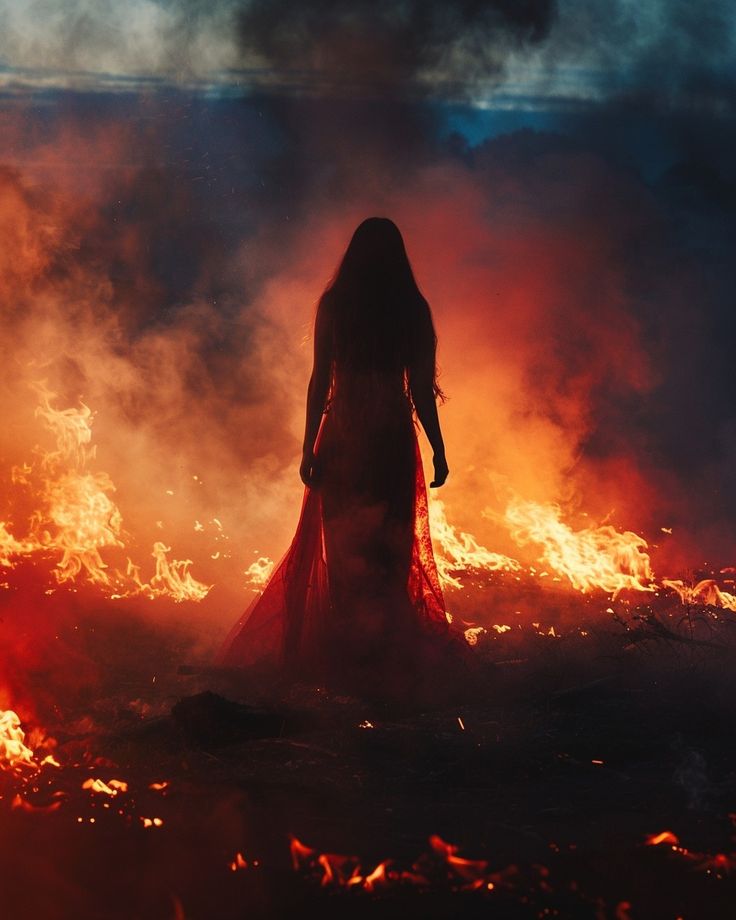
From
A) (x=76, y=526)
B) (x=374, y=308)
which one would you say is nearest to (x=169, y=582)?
(x=76, y=526)

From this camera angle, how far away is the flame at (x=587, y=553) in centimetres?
673

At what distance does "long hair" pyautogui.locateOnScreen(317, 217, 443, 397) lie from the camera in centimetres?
423

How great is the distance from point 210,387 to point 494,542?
13.2 ft

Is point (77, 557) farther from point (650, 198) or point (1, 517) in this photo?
point (650, 198)

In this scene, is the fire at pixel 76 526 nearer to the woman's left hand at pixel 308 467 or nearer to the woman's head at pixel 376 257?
the woman's left hand at pixel 308 467

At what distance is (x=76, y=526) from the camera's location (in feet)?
22.3

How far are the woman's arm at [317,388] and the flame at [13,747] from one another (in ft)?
5.66

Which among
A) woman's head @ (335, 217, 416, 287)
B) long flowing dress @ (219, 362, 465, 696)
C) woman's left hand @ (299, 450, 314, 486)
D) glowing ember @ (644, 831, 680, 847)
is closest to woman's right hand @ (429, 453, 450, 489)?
long flowing dress @ (219, 362, 465, 696)

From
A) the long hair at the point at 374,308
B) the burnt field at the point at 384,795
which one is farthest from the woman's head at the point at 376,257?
the burnt field at the point at 384,795

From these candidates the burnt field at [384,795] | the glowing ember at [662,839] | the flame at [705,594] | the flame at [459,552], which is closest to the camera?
the burnt field at [384,795]

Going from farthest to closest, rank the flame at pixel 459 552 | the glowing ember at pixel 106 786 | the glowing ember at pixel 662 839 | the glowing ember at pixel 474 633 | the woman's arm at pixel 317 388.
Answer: the flame at pixel 459 552 → the glowing ember at pixel 474 633 → the woman's arm at pixel 317 388 → the glowing ember at pixel 106 786 → the glowing ember at pixel 662 839

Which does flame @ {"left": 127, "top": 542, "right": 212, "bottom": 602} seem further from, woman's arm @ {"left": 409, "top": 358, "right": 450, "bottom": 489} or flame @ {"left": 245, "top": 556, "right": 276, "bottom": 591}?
woman's arm @ {"left": 409, "top": 358, "right": 450, "bottom": 489}

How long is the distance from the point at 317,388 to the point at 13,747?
2161mm

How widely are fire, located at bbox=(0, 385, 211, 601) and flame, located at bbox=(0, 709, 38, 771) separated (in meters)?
2.55
